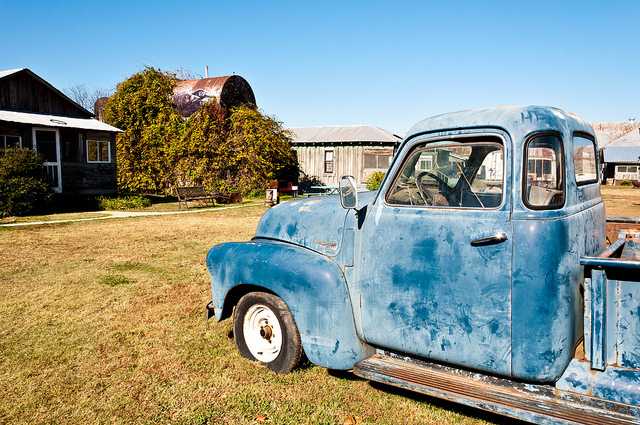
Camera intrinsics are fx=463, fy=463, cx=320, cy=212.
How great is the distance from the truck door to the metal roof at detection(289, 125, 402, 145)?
25.2 m

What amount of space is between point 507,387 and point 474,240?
93 centimetres

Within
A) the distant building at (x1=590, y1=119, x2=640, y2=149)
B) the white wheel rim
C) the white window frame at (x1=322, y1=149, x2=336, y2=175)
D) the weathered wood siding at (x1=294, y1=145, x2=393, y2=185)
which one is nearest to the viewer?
the white wheel rim

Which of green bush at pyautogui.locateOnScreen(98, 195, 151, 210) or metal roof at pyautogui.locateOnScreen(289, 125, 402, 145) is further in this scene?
metal roof at pyautogui.locateOnScreen(289, 125, 402, 145)

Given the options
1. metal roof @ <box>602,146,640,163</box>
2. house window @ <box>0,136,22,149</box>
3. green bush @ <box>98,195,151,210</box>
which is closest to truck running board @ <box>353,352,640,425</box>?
green bush @ <box>98,195,151,210</box>

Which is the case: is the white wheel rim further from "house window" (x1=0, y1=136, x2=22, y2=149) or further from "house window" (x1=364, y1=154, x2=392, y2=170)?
"house window" (x1=364, y1=154, x2=392, y2=170)

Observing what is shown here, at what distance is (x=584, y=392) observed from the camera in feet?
8.80

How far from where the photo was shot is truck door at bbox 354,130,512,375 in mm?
2863

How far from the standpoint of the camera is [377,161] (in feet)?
95.1

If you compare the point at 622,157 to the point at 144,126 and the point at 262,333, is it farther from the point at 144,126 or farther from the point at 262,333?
the point at 262,333

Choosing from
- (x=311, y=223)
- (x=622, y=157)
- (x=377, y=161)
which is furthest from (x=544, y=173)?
(x=622, y=157)

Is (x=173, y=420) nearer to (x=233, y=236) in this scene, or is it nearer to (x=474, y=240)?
(x=474, y=240)

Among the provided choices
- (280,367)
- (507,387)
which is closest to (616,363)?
(507,387)

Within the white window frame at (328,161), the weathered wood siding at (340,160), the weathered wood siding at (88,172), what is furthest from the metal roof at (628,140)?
the weathered wood siding at (88,172)

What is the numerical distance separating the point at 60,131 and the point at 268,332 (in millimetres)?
20137
